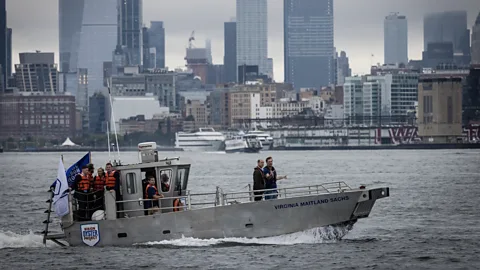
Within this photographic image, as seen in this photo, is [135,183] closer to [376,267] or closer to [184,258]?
[184,258]

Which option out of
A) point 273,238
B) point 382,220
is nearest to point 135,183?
point 273,238

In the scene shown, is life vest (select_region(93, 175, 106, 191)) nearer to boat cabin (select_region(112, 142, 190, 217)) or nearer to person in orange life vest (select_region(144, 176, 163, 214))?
boat cabin (select_region(112, 142, 190, 217))

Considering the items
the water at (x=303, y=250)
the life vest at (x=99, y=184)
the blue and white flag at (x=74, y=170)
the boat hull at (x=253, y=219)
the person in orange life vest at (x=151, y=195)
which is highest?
the blue and white flag at (x=74, y=170)

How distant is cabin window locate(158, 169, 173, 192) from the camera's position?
39.4 meters

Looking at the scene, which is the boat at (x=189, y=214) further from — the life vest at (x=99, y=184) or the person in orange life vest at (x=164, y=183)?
the life vest at (x=99, y=184)

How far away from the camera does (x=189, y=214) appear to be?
1513 inches

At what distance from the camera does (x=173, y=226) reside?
127ft

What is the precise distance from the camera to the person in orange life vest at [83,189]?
129 feet

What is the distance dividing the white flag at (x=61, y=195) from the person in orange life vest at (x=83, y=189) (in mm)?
323

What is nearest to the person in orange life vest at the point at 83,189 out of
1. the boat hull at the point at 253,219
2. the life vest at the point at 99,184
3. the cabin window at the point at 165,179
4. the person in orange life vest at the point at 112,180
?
the life vest at the point at 99,184

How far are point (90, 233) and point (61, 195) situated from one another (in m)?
1.28

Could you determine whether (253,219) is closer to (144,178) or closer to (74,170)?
(144,178)

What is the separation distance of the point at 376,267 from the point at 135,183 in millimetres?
7066

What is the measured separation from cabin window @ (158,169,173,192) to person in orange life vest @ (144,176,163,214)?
0.30 m
